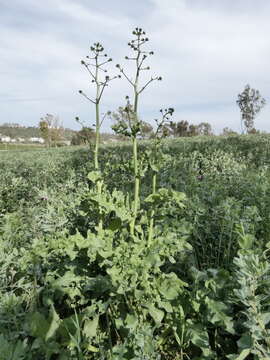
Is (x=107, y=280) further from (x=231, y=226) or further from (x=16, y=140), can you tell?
(x=16, y=140)

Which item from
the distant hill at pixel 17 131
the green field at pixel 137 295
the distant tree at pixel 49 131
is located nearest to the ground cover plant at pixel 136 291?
the green field at pixel 137 295

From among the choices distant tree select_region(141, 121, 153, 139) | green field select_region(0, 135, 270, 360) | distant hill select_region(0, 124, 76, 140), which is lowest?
green field select_region(0, 135, 270, 360)

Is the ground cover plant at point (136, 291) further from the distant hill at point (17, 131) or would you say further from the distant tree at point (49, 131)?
the distant hill at point (17, 131)

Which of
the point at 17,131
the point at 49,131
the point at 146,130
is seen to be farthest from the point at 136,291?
the point at 17,131

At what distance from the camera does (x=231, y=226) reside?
2.43 metres

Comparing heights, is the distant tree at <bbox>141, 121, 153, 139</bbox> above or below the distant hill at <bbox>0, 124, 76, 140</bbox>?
below

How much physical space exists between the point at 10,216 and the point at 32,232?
1.17 feet

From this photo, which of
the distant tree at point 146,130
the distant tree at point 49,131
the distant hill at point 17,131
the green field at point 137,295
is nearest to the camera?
the green field at point 137,295

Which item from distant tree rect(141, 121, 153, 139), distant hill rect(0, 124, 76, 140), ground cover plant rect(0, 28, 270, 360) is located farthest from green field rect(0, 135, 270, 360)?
distant hill rect(0, 124, 76, 140)

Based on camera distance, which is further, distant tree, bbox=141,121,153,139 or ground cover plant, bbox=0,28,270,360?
distant tree, bbox=141,121,153,139

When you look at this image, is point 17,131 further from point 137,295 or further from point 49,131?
point 137,295

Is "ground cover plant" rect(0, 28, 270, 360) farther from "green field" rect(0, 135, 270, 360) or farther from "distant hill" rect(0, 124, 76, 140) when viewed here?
"distant hill" rect(0, 124, 76, 140)

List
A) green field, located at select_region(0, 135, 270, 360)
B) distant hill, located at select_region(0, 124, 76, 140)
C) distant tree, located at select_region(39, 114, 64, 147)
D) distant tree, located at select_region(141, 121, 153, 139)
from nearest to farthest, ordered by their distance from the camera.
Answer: green field, located at select_region(0, 135, 270, 360)
distant tree, located at select_region(141, 121, 153, 139)
distant tree, located at select_region(39, 114, 64, 147)
distant hill, located at select_region(0, 124, 76, 140)

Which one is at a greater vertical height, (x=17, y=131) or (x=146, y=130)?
(x=17, y=131)
